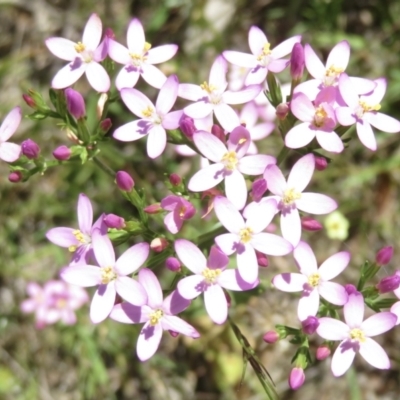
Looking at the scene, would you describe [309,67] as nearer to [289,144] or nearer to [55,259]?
[289,144]

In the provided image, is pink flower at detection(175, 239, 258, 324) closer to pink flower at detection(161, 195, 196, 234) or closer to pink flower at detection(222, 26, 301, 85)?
pink flower at detection(161, 195, 196, 234)

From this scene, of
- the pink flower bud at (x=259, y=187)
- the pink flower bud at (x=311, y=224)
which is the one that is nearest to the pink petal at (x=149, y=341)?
the pink flower bud at (x=259, y=187)

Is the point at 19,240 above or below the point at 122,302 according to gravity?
below

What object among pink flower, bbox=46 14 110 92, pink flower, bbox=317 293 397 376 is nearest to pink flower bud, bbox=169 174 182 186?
pink flower, bbox=46 14 110 92

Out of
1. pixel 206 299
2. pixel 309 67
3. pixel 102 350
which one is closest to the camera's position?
pixel 206 299

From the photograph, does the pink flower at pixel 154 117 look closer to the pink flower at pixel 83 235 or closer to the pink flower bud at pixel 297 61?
the pink flower at pixel 83 235

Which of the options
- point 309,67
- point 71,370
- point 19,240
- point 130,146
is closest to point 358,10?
point 130,146

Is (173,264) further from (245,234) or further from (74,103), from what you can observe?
(74,103)
